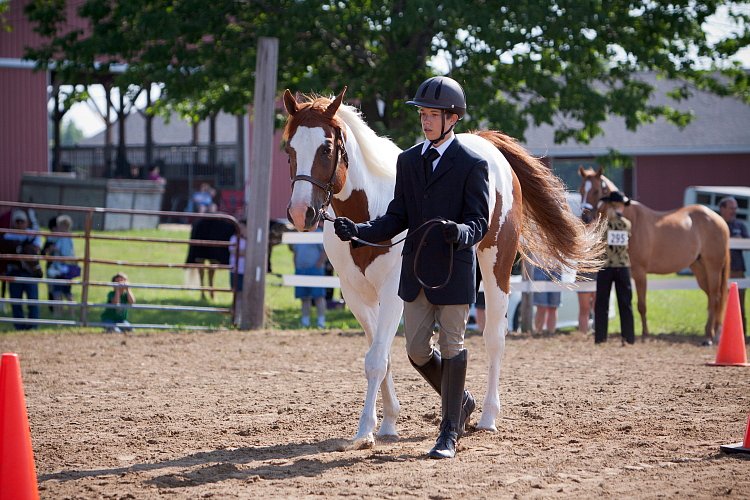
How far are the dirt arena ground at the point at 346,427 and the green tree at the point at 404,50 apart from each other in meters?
5.93

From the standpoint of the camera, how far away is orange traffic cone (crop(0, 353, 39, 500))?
3908mm

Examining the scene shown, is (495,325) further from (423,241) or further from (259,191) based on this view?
(259,191)

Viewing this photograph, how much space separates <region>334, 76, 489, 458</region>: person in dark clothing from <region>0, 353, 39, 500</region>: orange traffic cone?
1.78 m

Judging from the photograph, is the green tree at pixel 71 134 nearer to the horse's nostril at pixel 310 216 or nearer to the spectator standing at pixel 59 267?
the spectator standing at pixel 59 267

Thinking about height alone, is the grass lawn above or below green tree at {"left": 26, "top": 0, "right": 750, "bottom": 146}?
below

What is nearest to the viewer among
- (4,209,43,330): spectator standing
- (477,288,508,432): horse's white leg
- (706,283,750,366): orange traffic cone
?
(477,288,508,432): horse's white leg

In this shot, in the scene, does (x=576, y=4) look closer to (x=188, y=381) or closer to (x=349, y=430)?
(x=188, y=381)

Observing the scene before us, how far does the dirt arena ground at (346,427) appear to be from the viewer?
4438 mm

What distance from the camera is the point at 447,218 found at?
4977mm

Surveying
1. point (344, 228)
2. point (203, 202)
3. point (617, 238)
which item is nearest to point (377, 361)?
point (344, 228)

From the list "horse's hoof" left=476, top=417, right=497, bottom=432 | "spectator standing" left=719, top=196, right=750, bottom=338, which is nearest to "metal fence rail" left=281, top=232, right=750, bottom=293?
"spectator standing" left=719, top=196, right=750, bottom=338

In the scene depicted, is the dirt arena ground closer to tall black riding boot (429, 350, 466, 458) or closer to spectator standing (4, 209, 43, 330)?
tall black riding boot (429, 350, 466, 458)

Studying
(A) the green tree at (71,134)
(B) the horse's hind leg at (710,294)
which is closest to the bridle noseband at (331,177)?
(B) the horse's hind leg at (710,294)

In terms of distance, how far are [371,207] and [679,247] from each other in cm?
824
